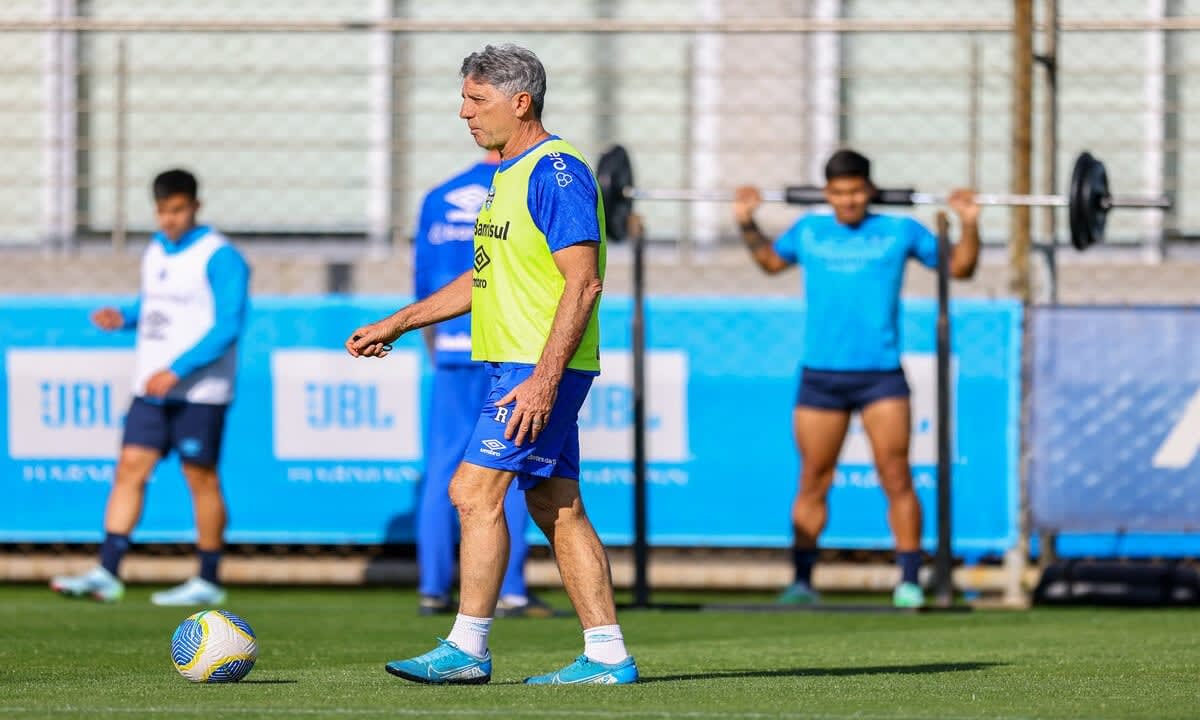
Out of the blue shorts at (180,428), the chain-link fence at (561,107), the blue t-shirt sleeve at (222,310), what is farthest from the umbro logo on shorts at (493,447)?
the chain-link fence at (561,107)

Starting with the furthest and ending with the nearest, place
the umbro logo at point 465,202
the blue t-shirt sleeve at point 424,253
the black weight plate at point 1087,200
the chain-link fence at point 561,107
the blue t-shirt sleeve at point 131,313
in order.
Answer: the chain-link fence at point 561,107
the blue t-shirt sleeve at point 131,313
the black weight plate at point 1087,200
the blue t-shirt sleeve at point 424,253
the umbro logo at point 465,202

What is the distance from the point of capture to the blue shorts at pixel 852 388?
9641mm

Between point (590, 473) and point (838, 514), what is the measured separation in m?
1.17

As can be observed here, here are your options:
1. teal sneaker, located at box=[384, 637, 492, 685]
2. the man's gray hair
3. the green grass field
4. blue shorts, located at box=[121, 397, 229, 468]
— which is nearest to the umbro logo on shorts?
teal sneaker, located at box=[384, 637, 492, 685]

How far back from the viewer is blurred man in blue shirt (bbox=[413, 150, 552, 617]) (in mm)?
8875

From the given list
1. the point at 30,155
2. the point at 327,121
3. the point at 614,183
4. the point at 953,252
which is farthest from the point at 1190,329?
the point at 30,155

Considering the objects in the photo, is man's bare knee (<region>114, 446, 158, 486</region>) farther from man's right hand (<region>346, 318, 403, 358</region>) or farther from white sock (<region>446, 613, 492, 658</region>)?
white sock (<region>446, 613, 492, 658</region>)

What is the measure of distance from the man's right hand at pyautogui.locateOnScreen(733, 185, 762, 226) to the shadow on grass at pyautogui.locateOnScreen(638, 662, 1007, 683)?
3.29 meters

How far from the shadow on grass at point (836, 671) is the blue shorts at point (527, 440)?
2.43 feet

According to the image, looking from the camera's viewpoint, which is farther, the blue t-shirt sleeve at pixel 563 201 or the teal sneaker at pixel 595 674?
the teal sneaker at pixel 595 674

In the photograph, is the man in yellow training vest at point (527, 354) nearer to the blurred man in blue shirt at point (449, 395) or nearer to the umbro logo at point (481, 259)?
the umbro logo at point (481, 259)

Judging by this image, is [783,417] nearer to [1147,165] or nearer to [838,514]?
[838,514]

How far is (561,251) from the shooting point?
235 inches

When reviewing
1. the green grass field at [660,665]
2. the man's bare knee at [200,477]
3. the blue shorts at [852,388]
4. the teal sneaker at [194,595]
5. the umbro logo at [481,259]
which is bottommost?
the teal sneaker at [194,595]
